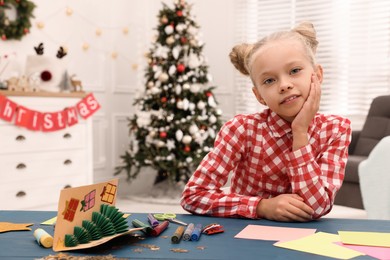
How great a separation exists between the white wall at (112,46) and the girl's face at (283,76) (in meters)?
3.47

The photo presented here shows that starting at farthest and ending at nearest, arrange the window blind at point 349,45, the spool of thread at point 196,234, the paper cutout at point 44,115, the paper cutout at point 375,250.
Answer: the window blind at point 349,45 < the paper cutout at point 44,115 < the spool of thread at point 196,234 < the paper cutout at point 375,250

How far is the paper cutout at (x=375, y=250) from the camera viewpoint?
84 centimetres

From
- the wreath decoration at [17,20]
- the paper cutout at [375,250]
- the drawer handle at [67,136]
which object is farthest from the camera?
the wreath decoration at [17,20]

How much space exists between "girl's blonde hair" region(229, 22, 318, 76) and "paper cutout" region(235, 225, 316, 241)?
0.48 m

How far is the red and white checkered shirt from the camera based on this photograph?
1.24 m

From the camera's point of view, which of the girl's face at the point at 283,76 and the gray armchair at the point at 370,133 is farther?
the gray armchair at the point at 370,133

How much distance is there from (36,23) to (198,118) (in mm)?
1681

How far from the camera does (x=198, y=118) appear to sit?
4617 mm

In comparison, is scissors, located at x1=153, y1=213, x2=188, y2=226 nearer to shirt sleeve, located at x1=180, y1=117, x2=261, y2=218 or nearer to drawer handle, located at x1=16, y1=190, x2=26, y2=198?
shirt sleeve, located at x1=180, y1=117, x2=261, y2=218

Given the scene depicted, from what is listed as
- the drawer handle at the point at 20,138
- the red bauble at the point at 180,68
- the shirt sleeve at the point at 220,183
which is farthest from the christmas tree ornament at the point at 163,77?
the shirt sleeve at the point at 220,183

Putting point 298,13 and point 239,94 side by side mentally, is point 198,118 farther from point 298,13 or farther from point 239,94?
point 298,13

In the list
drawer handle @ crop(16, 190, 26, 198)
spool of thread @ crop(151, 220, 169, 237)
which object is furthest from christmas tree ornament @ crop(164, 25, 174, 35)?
spool of thread @ crop(151, 220, 169, 237)

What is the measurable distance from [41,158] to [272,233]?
3.04 m

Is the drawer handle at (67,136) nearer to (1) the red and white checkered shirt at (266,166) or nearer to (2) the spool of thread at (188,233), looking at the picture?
(1) the red and white checkered shirt at (266,166)
